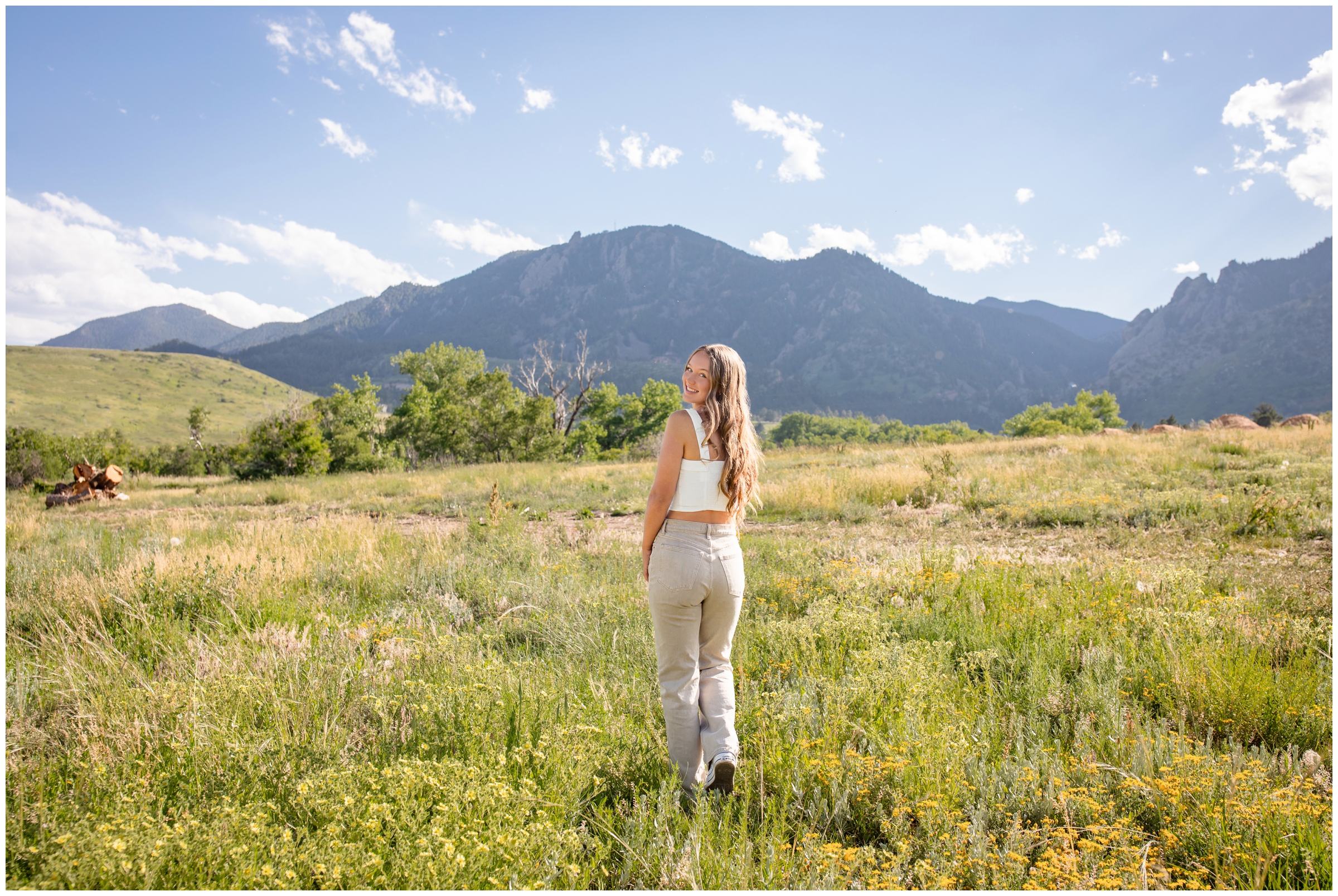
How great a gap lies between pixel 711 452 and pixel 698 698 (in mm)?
1304

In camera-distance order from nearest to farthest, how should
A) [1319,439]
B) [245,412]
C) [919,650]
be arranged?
[919,650], [1319,439], [245,412]

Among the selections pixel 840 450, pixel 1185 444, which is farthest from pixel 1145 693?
pixel 840 450

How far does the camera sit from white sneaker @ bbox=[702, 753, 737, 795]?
9.60 feet

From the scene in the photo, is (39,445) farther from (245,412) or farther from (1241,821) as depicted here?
(245,412)

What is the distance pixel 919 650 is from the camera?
4.32 m

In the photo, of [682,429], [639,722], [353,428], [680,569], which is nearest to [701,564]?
[680,569]

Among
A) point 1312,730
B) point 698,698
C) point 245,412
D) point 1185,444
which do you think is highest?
point 245,412

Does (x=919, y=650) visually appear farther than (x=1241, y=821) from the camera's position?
Yes

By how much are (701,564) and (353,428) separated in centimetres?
3962

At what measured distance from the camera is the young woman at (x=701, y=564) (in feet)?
9.66

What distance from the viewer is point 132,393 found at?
5856 inches

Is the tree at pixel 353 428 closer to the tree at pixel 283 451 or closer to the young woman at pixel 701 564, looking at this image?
the tree at pixel 283 451

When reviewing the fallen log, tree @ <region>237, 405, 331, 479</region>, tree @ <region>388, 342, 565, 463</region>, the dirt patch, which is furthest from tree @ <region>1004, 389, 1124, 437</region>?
the fallen log

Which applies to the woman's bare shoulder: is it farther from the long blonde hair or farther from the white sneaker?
the white sneaker
